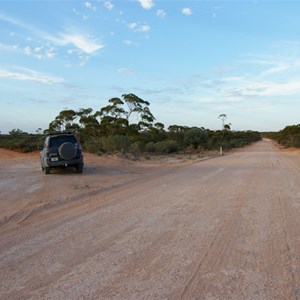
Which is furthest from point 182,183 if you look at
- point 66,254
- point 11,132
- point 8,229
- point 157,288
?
point 11,132

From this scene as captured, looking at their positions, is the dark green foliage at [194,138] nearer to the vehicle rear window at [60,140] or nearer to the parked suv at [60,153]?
the vehicle rear window at [60,140]

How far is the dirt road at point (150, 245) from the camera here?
13.8ft

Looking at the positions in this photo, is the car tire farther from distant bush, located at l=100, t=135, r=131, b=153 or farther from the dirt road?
distant bush, located at l=100, t=135, r=131, b=153

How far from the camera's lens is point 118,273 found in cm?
462

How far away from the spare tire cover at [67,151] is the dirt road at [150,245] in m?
5.52

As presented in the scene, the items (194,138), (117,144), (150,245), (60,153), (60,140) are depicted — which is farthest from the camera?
(194,138)

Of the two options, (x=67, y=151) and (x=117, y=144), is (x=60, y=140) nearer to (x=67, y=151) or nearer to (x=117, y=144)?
(x=67, y=151)

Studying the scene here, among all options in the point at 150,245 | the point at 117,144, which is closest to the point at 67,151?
the point at 150,245

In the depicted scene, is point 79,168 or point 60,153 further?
point 79,168

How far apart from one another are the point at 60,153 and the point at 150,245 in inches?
453

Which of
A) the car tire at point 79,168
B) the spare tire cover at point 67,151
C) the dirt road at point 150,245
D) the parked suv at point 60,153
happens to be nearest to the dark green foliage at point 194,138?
the car tire at point 79,168

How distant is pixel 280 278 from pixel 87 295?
2.28 m

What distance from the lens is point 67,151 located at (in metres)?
16.5

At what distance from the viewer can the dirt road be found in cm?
421
